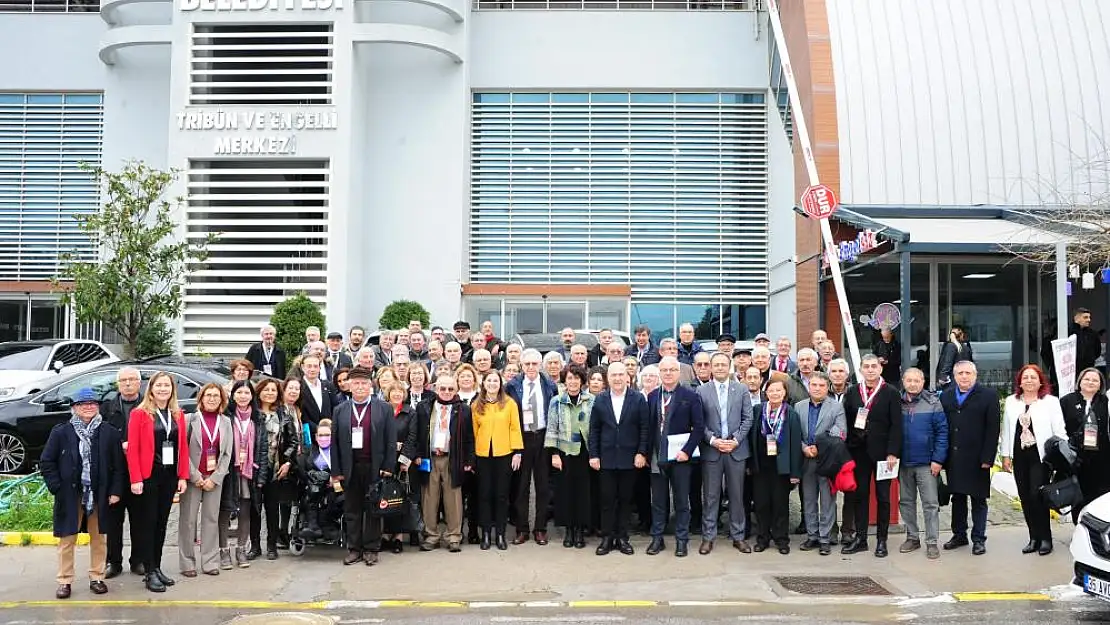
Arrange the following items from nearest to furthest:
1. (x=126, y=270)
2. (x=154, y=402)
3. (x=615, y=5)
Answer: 1. (x=154, y=402)
2. (x=126, y=270)
3. (x=615, y=5)

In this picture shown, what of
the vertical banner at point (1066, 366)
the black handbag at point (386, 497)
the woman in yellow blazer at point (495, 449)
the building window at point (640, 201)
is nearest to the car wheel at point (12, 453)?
the black handbag at point (386, 497)

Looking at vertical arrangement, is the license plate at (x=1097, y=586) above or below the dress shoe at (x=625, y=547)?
above

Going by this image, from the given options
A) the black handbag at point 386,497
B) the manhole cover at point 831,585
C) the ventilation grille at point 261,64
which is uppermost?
the ventilation grille at point 261,64

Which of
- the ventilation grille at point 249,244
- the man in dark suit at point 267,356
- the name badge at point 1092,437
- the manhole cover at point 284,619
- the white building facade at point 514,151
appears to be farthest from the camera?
the white building facade at point 514,151

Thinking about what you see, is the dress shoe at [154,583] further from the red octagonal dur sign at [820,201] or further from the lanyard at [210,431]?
the red octagonal dur sign at [820,201]

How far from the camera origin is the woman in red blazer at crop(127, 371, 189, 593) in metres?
7.41

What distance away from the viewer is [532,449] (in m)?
9.21

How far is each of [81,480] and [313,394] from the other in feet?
7.68

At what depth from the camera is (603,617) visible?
6.69 m

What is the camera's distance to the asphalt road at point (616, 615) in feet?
21.6

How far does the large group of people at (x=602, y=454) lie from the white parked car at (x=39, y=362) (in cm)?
629

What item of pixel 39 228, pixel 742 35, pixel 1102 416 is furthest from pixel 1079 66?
pixel 39 228

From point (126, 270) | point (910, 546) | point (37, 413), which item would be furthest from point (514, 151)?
point (910, 546)

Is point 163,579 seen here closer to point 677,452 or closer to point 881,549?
point 677,452
